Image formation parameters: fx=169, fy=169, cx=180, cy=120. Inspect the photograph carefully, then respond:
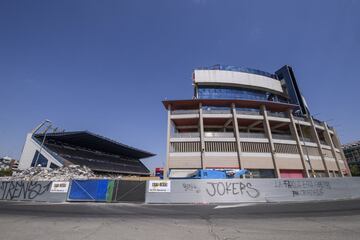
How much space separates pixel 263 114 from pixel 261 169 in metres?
10.2

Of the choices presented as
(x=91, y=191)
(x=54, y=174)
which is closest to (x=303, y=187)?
(x=91, y=191)

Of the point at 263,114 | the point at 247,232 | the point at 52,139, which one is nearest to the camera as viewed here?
the point at 247,232

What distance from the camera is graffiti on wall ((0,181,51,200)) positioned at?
15023 millimetres

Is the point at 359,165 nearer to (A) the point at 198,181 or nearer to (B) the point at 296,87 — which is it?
(B) the point at 296,87

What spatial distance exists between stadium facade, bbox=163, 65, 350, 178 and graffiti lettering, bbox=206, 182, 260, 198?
1142 centimetres

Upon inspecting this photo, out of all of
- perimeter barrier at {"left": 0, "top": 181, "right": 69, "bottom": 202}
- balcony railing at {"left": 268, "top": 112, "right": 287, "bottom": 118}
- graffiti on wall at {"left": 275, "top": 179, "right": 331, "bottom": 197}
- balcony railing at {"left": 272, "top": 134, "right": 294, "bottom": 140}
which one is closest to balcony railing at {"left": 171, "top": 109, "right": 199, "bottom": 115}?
balcony railing at {"left": 268, "top": 112, "right": 287, "bottom": 118}

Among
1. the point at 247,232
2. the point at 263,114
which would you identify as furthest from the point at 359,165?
the point at 247,232

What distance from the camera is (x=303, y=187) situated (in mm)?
15062

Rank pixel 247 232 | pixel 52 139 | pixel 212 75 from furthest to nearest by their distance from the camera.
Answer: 1. pixel 52 139
2. pixel 212 75
3. pixel 247 232

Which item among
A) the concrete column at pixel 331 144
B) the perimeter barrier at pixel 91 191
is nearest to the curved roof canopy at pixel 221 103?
the concrete column at pixel 331 144

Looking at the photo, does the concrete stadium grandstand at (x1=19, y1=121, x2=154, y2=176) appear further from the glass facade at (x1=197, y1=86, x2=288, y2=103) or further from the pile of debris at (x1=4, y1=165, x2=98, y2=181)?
the glass facade at (x1=197, y1=86, x2=288, y2=103)

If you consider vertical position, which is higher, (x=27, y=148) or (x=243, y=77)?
(x=243, y=77)

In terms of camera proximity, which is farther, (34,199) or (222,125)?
(222,125)

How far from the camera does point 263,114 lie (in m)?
31.2
